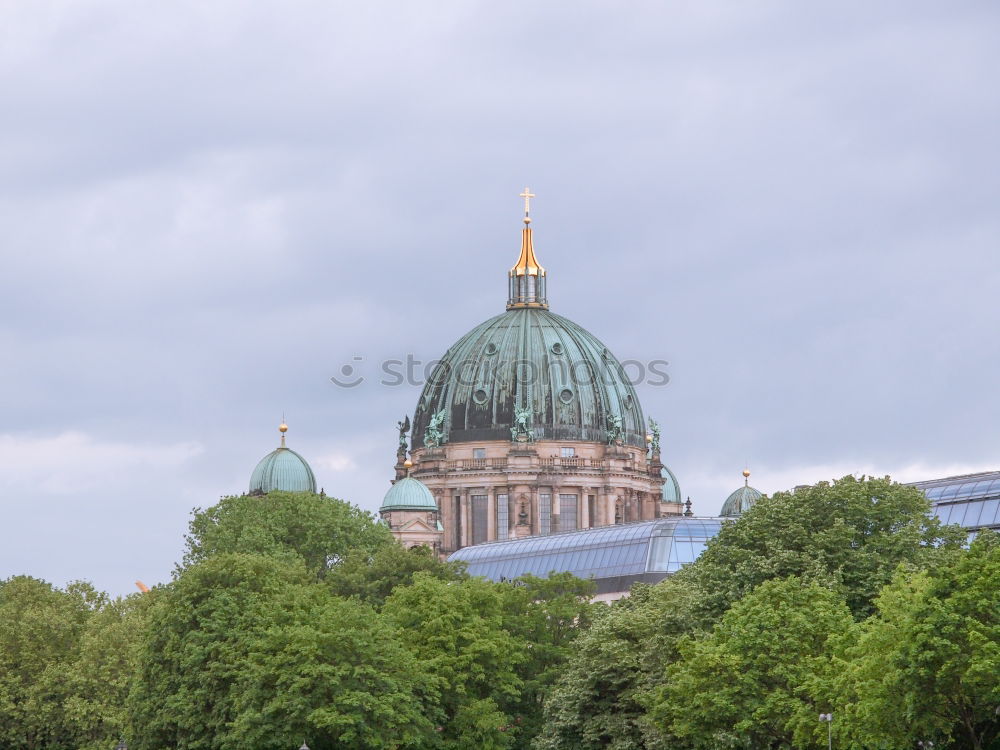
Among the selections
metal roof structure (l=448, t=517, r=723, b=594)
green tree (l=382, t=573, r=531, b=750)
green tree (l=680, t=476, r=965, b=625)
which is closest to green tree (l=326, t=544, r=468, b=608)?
green tree (l=382, t=573, r=531, b=750)

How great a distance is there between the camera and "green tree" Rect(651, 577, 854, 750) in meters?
93.8

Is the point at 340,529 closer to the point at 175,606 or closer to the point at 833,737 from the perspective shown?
the point at 175,606

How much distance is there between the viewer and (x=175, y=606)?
11900 cm

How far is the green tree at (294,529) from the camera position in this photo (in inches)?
6053

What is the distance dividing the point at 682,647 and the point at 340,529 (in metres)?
62.8

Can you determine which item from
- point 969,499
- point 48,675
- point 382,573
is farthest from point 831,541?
point 48,675

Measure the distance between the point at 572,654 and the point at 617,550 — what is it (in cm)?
4645

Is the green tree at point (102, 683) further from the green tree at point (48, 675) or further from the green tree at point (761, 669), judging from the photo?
the green tree at point (761, 669)

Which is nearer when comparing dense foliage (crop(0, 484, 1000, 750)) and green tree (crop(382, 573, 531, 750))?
dense foliage (crop(0, 484, 1000, 750))

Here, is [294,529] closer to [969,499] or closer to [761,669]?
[969,499]

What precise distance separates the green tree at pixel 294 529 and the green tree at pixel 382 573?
1322 cm

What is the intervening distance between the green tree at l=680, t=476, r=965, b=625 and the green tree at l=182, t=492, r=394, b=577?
51.6 metres

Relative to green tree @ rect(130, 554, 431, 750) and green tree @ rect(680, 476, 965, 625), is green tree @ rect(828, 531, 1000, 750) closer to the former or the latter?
green tree @ rect(680, 476, 965, 625)

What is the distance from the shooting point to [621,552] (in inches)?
6467
